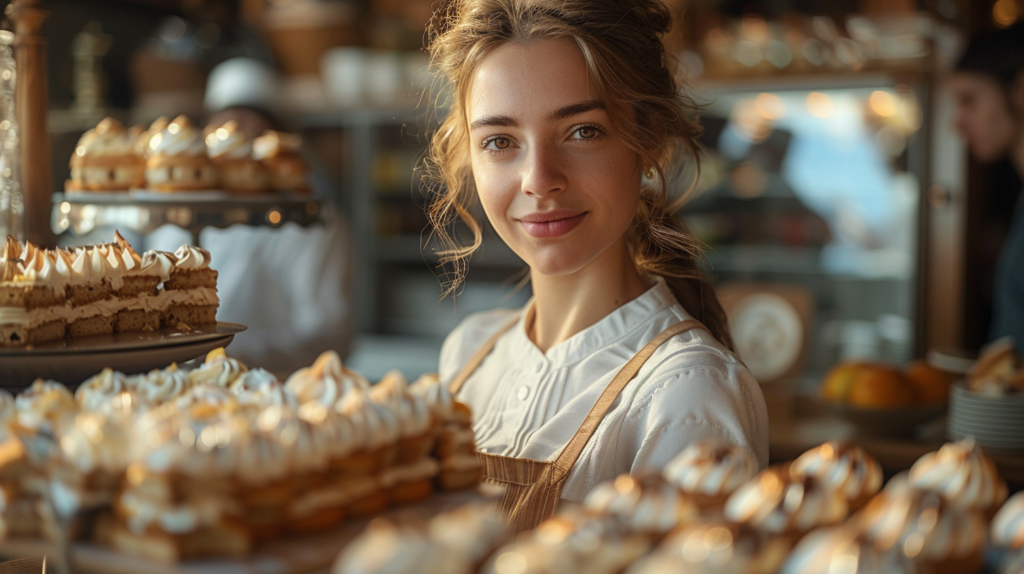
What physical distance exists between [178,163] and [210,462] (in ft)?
3.96

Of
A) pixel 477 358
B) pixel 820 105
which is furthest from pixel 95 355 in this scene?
pixel 820 105

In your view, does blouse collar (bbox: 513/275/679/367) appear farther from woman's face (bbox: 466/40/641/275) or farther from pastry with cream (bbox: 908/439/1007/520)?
pastry with cream (bbox: 908/439/1007/520)

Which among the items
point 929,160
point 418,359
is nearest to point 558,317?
point 929,160

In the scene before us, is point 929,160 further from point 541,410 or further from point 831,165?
point 541,410

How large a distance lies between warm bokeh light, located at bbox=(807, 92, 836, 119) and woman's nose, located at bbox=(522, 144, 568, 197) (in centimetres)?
299

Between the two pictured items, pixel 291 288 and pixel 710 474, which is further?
pixel 291 288

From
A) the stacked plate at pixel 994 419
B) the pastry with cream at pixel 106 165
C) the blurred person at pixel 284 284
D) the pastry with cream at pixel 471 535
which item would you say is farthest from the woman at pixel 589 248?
the blurred person at pixel 284 284

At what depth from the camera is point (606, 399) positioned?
4.55 feet

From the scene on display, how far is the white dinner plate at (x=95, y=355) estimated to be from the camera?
1060mm

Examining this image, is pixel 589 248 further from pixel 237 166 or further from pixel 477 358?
pixel 237 166

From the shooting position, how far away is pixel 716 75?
4059mm

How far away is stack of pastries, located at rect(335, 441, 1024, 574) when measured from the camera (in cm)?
62

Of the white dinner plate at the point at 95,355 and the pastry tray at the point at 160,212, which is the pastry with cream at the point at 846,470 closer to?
the white dinner plate at the point at 95,355

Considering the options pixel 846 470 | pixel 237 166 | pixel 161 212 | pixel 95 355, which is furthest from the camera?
pixel 237 166
